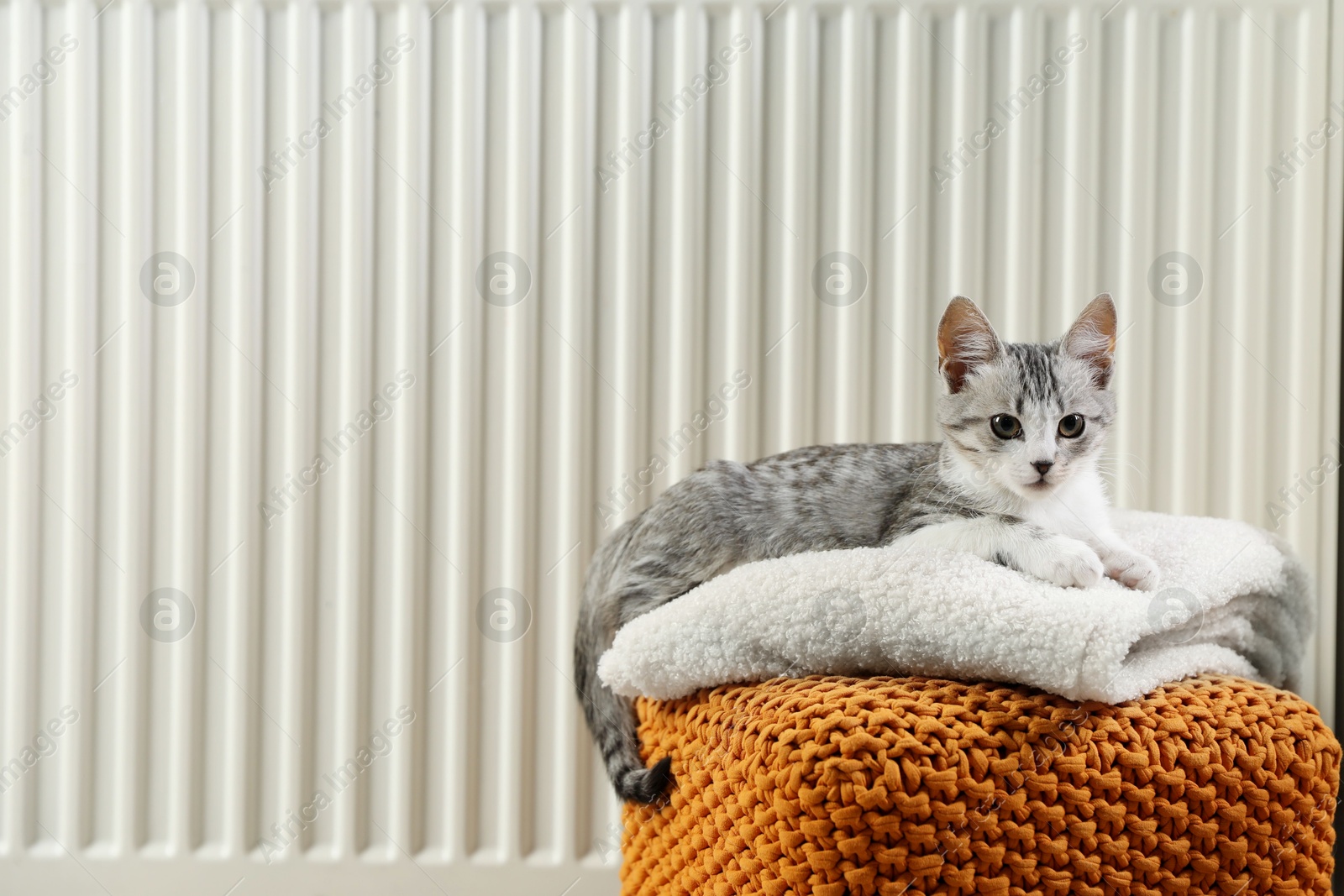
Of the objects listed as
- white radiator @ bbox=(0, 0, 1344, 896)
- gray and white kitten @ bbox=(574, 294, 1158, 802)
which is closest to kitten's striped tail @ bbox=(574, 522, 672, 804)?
gray and white kitten @ bbox=(574, 294, 1158, 802)

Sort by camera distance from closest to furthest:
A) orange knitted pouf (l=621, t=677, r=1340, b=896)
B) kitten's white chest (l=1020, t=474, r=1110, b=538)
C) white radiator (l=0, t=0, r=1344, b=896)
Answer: orange knitted pouf (l=621, t=677, r=1340, b=896) → kitten's white chest (l=1020, t=474, r=1110, b=538) → white radiator (l=0, t=0, r=1344, b=896)

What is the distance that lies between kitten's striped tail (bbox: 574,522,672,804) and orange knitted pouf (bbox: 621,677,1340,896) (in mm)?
74

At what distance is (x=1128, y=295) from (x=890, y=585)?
2.81 feet

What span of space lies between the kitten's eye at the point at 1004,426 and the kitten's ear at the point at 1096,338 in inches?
3.4

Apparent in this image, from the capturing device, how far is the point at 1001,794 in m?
0.52

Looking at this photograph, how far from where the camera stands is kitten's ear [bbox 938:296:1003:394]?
29.0 inches

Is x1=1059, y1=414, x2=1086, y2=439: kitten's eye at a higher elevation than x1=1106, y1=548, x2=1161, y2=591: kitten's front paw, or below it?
higher

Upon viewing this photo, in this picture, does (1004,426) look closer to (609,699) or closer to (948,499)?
(948,499)

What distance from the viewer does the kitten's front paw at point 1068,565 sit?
661 mm

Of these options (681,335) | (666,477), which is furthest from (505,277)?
(666,477)

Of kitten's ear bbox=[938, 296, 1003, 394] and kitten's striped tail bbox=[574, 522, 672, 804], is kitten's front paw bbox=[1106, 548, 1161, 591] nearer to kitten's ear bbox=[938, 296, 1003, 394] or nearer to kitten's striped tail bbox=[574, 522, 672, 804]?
kitten's ear bbox=[938, 296, 1003, 394]

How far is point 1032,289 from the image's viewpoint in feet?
4.00

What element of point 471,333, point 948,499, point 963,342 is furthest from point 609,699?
point 471,333

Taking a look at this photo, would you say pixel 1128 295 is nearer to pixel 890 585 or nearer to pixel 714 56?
pixel 714 56
